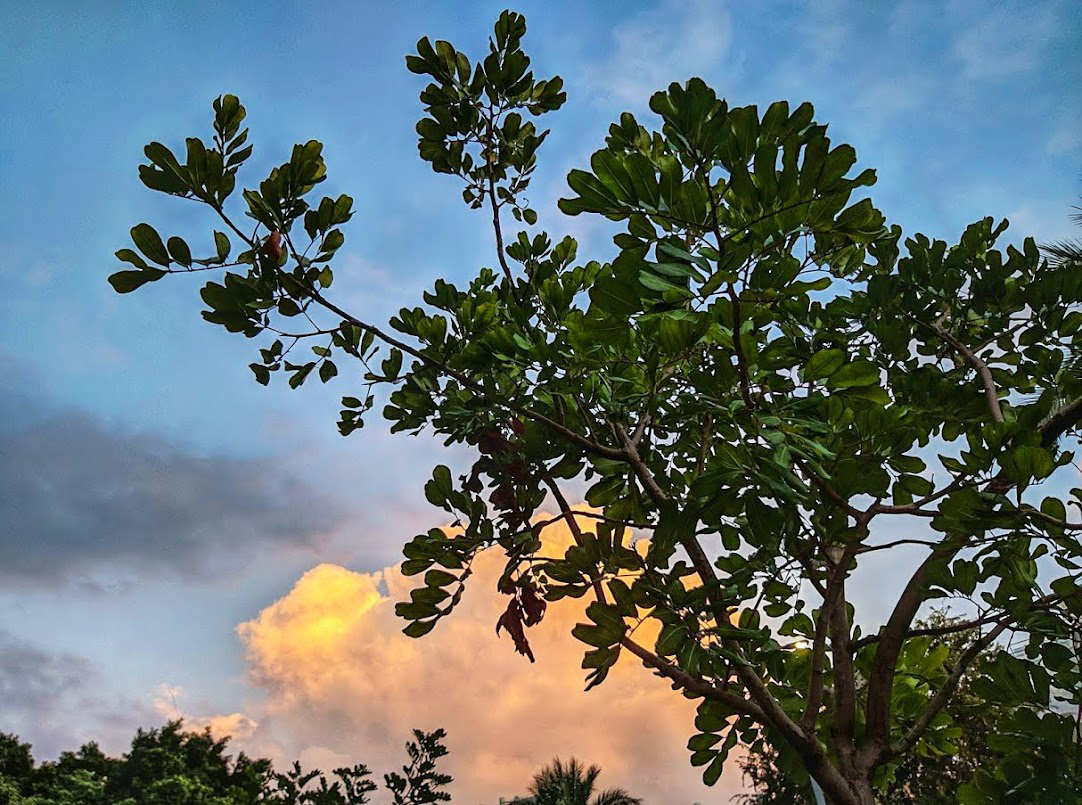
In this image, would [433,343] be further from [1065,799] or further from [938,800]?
[938,800]

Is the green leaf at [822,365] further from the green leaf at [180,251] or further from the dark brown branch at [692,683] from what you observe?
the green leaf at [180,251]

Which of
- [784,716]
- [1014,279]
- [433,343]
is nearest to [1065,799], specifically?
[784,716]

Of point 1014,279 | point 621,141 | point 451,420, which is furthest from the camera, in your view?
point 1014,279

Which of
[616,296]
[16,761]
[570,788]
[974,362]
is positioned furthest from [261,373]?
[16,761]

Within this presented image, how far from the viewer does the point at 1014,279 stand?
343cm

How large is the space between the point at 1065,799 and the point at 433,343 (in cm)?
258

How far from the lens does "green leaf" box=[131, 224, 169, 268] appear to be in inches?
71.6

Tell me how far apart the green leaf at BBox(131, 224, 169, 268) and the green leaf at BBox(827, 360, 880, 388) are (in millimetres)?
1719

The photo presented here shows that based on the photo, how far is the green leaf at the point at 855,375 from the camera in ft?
6.48

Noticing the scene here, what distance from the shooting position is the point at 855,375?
2.00 metres

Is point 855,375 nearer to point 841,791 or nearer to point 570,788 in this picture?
point 841,791

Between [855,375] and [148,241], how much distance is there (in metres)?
1.80

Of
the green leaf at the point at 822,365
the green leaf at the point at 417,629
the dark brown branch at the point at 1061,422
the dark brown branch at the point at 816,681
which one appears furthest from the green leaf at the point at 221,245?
the dark brown branch at the point at 1061,422

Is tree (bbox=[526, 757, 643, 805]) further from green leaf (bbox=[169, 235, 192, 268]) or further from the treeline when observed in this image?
green leaf (bbox=[169, 235, 192, 268])
